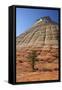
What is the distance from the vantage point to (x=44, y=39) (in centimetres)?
198

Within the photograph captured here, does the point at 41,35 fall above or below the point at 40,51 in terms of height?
above

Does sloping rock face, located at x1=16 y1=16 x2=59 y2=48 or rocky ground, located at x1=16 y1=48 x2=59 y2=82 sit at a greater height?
sloping rock face, located at x1=16 y1=16 x2=59 y2=48

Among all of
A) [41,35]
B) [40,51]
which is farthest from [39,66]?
[41,35]

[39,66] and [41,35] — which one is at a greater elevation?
[41,35]

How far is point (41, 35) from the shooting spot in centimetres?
197

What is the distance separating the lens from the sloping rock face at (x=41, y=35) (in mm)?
1933

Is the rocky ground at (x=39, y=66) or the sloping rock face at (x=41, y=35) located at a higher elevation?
the sloping rock face at (x=41, y=35)

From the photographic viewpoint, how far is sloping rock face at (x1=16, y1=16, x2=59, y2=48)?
193 centimetres

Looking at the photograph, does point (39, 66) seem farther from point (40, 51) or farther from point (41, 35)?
point (41, 35)

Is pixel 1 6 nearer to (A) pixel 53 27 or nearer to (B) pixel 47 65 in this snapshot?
(A) pixel 53 27

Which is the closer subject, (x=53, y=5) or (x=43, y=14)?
(x=43, y=14)

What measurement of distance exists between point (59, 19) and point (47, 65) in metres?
0.31
